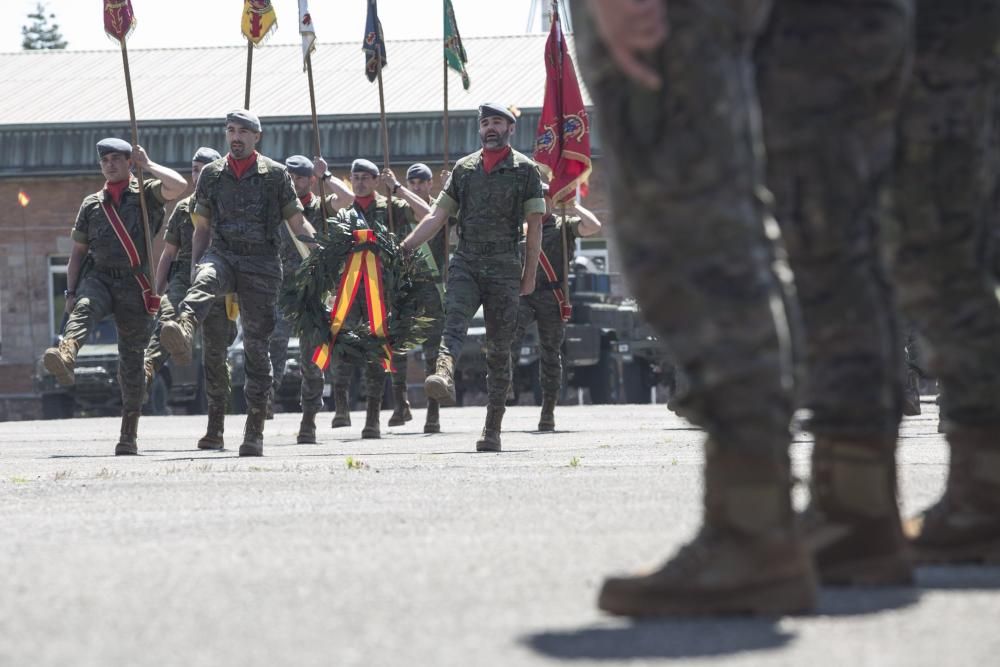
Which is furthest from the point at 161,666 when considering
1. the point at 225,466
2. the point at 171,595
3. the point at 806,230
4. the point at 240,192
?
the point at 240,192

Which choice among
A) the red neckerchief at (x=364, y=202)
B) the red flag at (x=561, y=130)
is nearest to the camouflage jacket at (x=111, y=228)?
the red neckerchief at (x=364, y=202)

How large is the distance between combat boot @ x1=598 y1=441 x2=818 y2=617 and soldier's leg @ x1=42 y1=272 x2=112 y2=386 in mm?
8852

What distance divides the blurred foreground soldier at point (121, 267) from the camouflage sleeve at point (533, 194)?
221 cm

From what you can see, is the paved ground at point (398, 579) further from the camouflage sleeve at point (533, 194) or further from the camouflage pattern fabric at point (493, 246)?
the camouflage sleeve at point (533, 194)

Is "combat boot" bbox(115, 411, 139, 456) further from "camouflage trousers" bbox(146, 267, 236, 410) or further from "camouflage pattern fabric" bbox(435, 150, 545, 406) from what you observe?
"camouflage pattern fabric" bbox(435, 150, 545, 406)

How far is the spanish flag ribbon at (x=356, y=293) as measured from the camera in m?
13.5

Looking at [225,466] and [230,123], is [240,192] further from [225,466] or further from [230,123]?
[225,466]

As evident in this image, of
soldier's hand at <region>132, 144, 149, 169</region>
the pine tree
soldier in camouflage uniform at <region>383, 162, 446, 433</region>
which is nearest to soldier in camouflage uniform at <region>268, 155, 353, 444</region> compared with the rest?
soldier in camouflage uniform at <region>383, 162, 446, 433</region>

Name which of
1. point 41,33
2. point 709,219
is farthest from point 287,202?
point 41,33

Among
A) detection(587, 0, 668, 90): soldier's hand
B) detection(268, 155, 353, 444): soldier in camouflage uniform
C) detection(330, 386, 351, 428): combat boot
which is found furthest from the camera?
detection(330, 386, 351, 428): combat boot

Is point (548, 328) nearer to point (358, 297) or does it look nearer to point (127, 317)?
point (358, 297)

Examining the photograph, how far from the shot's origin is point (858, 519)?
3854mm

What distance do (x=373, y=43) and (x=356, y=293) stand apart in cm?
450

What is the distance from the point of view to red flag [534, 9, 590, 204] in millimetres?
15844
